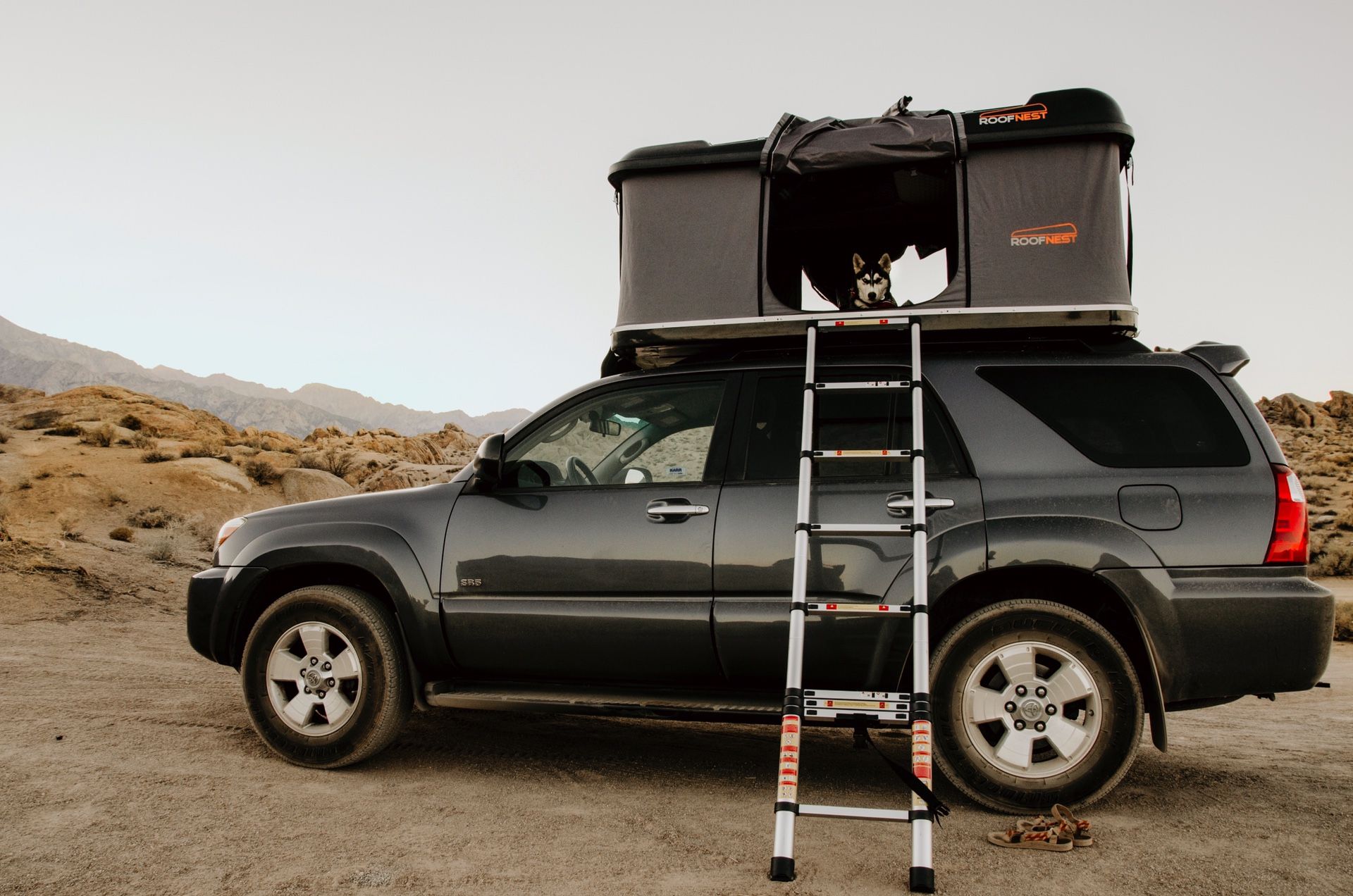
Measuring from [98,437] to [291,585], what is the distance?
79.6ft

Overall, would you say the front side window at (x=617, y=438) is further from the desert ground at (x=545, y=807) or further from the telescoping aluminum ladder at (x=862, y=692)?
the desert ground at (x=545, y=807)

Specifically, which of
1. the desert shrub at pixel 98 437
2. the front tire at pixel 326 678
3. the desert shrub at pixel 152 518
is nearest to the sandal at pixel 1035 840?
the front tire at pixel 326 678

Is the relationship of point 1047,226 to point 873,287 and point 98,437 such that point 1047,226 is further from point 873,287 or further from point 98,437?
point 98,437

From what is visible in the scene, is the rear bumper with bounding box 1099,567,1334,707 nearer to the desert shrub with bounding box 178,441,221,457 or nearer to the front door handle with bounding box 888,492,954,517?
the front door handle with bounding box 888,492,954,517

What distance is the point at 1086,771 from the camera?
13.8 feet

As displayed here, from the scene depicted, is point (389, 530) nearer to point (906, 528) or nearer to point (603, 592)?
point (603, 592)

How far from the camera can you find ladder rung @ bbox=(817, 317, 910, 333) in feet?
15.2

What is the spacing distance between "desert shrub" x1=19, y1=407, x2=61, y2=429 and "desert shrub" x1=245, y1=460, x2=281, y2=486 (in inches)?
334

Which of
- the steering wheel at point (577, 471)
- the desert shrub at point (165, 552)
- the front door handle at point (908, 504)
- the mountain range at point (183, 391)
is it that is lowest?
the desert shrub at point (165, 552)

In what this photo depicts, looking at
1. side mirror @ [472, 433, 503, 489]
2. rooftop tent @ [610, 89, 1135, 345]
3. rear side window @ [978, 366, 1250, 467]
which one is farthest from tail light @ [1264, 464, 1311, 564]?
side mirror @ [472, 433, 503, 489]

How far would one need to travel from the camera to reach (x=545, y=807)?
14.5 feet

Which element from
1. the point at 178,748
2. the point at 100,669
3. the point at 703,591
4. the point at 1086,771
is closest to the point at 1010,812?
the point at 1086,771

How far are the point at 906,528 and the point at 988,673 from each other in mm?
696

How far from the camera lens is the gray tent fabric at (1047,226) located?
4.58 m
